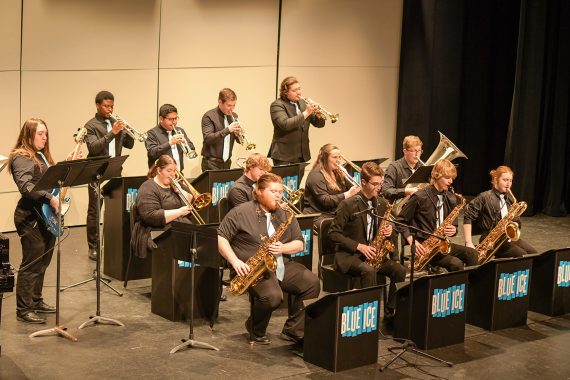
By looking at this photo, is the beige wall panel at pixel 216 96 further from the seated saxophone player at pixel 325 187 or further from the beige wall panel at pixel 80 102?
the seated saxophone player at pixel 325 187

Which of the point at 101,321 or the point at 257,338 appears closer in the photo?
the point at 257,338

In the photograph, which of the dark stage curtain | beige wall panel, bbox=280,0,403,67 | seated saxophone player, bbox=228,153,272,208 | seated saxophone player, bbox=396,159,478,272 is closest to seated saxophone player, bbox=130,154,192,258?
seated saxophone player, bbox=228,153,272,208

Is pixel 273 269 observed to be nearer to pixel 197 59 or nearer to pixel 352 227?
pixel 352 227

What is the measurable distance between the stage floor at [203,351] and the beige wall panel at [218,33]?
11.9ft

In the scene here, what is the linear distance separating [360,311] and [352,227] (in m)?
1.06

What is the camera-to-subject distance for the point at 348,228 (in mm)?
7867

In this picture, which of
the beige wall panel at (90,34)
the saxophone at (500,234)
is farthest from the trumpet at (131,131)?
the saxophone at (500,234)

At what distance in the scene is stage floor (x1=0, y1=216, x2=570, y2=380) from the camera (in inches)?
267

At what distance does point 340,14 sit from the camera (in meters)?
12.7

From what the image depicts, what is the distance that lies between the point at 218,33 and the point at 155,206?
397 cm

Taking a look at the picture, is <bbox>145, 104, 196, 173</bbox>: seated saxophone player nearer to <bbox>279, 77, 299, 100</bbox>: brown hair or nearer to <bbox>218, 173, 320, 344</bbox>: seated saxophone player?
<bbox>279, 77, 299, 100</bbox>: brown hair

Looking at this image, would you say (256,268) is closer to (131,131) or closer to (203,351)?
(203,351)

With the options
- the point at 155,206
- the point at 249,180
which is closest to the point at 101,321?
the point at 155,206

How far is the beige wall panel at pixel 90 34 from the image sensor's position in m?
10.2
